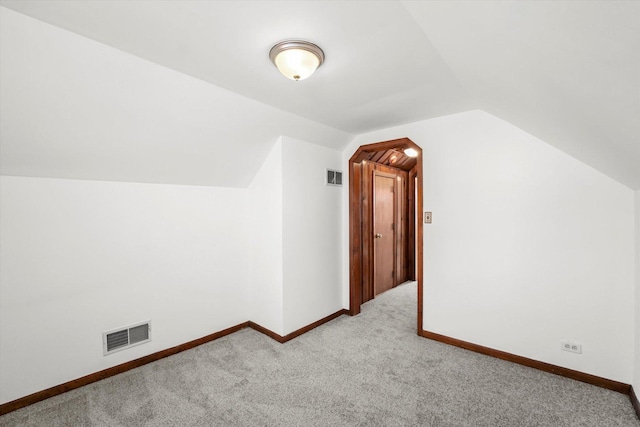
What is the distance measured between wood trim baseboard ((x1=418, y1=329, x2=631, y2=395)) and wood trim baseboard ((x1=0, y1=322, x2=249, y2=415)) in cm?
239

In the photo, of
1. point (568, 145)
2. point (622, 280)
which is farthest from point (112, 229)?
point (622, 280)

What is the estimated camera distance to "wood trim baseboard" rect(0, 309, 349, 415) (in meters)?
1.98

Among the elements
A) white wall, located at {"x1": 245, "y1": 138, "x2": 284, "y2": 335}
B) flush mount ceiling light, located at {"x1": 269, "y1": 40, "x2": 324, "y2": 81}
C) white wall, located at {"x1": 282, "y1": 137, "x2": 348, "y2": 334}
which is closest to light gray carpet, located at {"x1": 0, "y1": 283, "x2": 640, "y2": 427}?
white wall, located at {"x1": 245, "y1": 138, "x2": 284, "y2": 335}

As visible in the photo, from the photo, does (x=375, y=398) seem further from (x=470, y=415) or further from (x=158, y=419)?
(x=158, y=419)

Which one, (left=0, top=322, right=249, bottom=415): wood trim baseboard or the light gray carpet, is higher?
(left=0, top=322, right=249, bottom=415): wood trim baseboard

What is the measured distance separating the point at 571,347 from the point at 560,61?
7.83 ft

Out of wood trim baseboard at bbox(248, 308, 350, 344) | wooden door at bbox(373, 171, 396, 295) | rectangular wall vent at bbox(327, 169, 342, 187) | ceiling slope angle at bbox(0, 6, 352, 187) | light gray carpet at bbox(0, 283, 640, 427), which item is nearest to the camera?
ceiling slope angle at bbox(0, 6, 352, 187)

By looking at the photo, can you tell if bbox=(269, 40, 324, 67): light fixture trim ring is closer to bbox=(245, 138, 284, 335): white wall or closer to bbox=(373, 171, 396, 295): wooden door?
Result: bbox=(245, 138, 284, 335): white wall

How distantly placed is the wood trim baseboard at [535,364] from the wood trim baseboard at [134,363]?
124cm

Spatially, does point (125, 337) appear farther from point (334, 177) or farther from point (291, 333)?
point (334, 177)

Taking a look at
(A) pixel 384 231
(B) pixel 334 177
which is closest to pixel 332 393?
(B) pixel 334 177

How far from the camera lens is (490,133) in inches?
104

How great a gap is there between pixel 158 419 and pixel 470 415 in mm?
2105

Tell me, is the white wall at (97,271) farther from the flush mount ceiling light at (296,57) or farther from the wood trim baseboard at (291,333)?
the flush mount ceiling light at (296,57)
